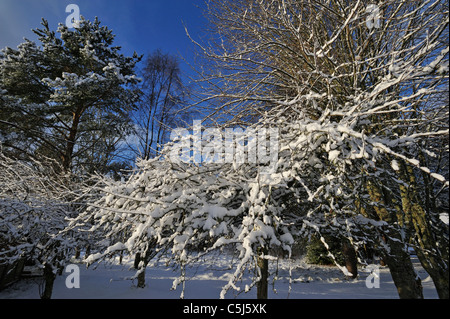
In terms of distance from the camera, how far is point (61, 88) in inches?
302

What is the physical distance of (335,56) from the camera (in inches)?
167

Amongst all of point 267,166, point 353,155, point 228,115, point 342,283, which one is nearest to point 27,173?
point 228,115

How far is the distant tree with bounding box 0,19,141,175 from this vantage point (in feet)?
26.5

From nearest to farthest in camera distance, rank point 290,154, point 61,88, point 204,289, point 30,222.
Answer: point 290,154, point 30,222, point 61,88, point 204,289

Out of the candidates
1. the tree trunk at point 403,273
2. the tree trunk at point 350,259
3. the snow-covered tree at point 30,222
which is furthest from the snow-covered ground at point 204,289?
the tree trunk at point 403,273

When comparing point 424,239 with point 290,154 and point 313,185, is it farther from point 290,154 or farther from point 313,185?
point 290,154

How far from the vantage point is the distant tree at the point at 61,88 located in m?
8.06

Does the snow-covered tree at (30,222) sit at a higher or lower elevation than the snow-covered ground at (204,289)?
higher

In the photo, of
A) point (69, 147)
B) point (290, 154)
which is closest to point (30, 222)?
point (69, 147)

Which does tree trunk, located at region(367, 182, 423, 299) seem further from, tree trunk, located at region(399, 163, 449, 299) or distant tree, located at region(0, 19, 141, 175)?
→ distant tree, located at region(0, 19, 141, 175)

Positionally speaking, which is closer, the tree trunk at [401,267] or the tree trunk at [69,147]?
the tree trunk at [401,267]

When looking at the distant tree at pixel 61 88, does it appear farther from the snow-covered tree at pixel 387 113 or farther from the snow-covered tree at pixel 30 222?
the snow-covered tree at pixel 387 113

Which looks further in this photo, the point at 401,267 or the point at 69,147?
the point at 69,147
